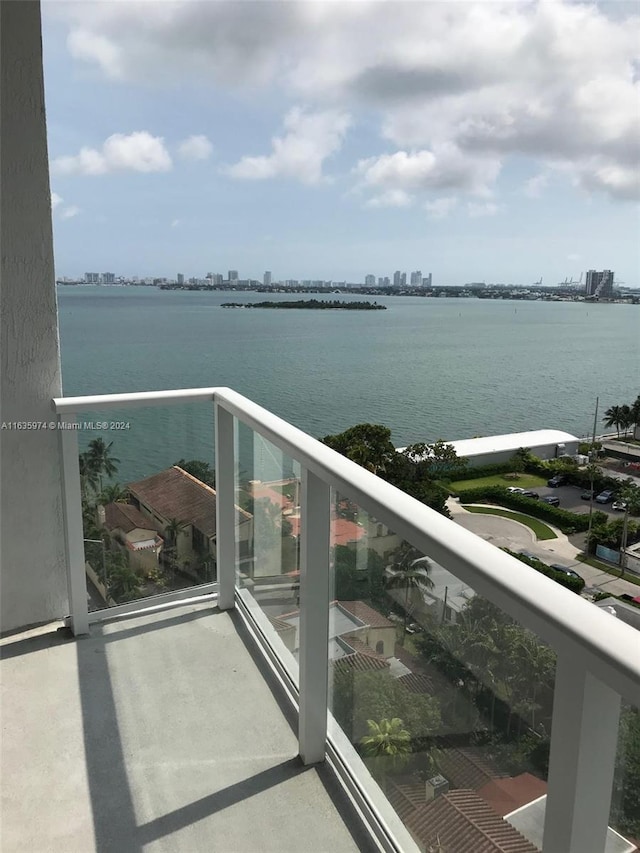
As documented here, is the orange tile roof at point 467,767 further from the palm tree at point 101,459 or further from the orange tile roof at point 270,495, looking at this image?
the palm tree at point 101,459

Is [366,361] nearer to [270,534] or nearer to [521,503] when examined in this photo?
[521,503]

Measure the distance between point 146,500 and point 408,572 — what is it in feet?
4.85

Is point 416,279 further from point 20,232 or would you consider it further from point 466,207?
point 20,232

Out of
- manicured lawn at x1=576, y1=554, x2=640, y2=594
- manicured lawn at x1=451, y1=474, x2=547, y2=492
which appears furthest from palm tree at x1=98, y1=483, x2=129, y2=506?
manicured lawn at x1=451, y1=474, x2=547, y2=492

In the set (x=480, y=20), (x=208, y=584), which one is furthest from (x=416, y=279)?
(x=208, y=584)

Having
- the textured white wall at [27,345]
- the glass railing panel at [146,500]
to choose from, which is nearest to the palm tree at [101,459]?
the glass railing panel at [146,500]

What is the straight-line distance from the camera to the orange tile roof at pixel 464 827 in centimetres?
86

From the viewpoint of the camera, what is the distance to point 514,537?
12602mm

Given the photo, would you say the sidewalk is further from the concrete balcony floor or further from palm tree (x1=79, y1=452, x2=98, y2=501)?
palm tree (x1=79, y1=452, x2=98, y2=501)

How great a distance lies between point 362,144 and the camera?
180 ft

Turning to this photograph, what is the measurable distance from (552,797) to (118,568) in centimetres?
189

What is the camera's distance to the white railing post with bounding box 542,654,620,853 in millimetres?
625

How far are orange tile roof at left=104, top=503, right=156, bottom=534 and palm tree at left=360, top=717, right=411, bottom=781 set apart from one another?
1.25 meters

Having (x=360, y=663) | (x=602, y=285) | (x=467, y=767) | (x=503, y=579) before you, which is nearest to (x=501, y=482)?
(x=602, y=285)
